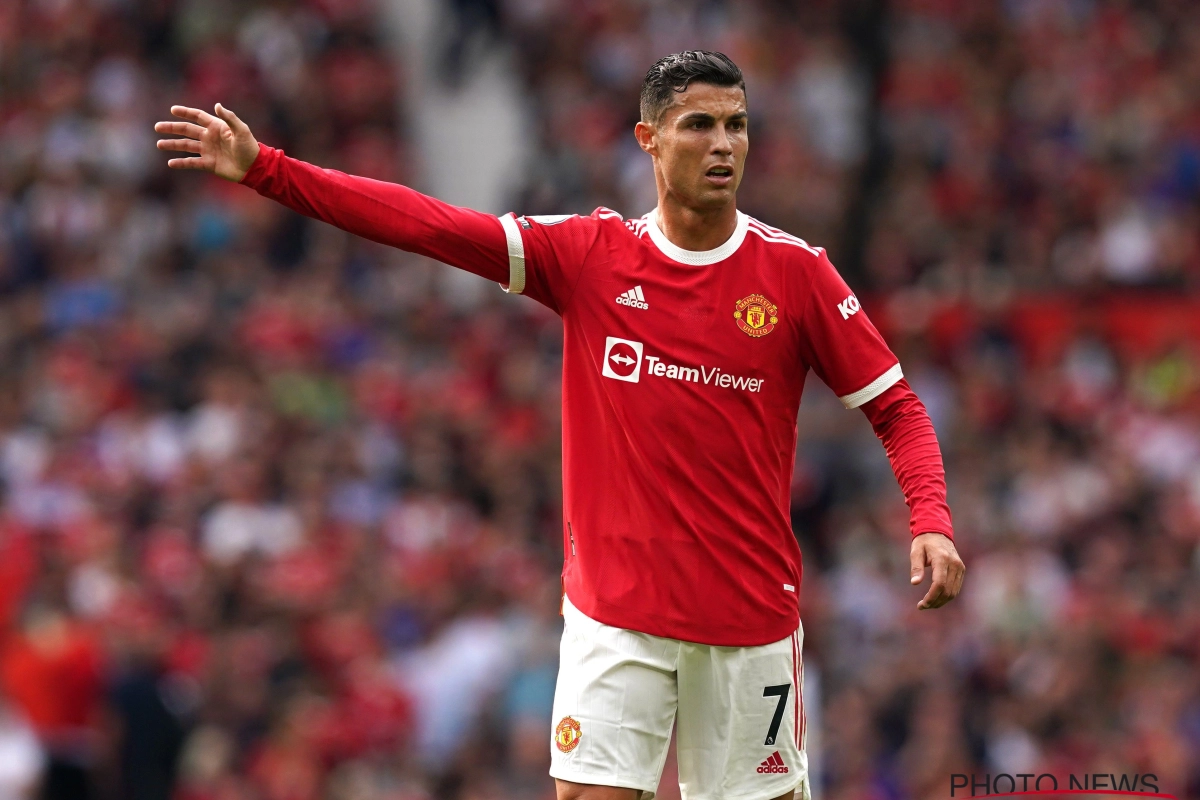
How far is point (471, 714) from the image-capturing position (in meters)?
10.9

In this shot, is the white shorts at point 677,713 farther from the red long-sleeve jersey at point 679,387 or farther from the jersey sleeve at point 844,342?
the jersey sleeve at point 844,342

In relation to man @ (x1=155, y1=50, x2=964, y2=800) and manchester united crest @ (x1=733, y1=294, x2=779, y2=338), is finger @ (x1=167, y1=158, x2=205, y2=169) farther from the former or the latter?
manchester united crest @ (x1=733, y1=294, x2=779, y2=338)

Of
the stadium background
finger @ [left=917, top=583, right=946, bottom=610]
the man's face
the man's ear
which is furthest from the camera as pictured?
the stadium background

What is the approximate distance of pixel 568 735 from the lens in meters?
5.53

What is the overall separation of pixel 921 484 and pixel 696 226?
1.03 m

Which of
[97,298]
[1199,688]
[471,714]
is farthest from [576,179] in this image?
[1199,688]

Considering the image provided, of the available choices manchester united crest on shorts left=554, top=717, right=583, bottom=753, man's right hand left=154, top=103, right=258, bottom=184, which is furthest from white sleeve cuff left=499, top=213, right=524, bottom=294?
manchester united crest on shorts left=554, top=717, right=583, bottom=753

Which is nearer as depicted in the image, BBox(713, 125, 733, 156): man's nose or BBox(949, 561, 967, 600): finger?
BBox(949, 561, 967, 600): finger

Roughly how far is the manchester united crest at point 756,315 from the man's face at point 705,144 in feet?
1.00

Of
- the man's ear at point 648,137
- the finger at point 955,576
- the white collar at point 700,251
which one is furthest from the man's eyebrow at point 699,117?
the finger at point 955,576

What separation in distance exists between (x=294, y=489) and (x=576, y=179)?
173 inches

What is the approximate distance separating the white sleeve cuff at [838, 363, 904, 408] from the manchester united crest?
33 cm

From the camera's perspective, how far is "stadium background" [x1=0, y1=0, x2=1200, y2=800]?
415 inches

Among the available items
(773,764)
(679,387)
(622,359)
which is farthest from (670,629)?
(622,359)
